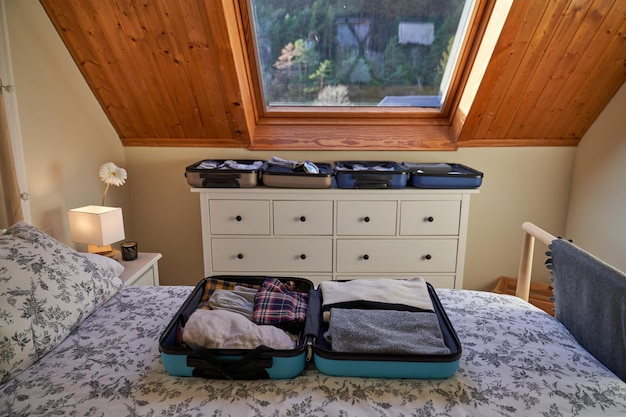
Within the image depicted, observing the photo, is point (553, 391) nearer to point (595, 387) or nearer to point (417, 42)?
point (595, 387)

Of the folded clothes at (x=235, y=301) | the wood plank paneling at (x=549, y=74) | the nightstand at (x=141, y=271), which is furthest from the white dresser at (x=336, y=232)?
the folded clothes at (x=235, y=301)

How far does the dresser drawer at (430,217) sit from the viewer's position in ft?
8.58

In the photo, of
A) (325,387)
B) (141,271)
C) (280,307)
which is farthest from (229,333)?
(141,271)

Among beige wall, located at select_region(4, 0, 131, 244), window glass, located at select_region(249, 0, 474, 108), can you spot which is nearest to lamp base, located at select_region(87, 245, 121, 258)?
beige wall, located at select_region(4, 0, 131, 244)

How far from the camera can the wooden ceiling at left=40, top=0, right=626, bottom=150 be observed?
2.15 metres

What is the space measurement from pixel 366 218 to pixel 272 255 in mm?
610

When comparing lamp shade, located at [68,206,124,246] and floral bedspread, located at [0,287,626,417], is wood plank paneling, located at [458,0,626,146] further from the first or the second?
lamp shade, located at [68,206,124,246]

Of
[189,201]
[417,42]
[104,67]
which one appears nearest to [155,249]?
[189,201]

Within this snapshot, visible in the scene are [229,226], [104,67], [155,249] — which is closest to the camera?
[104,67]

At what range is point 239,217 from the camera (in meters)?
2.63

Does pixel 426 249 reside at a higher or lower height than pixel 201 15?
lower

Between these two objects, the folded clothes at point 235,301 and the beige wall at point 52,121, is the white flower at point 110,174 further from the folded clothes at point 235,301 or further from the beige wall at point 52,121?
the folded clothes at point 235,301

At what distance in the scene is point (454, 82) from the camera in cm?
273

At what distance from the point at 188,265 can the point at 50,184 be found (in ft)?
3.79
